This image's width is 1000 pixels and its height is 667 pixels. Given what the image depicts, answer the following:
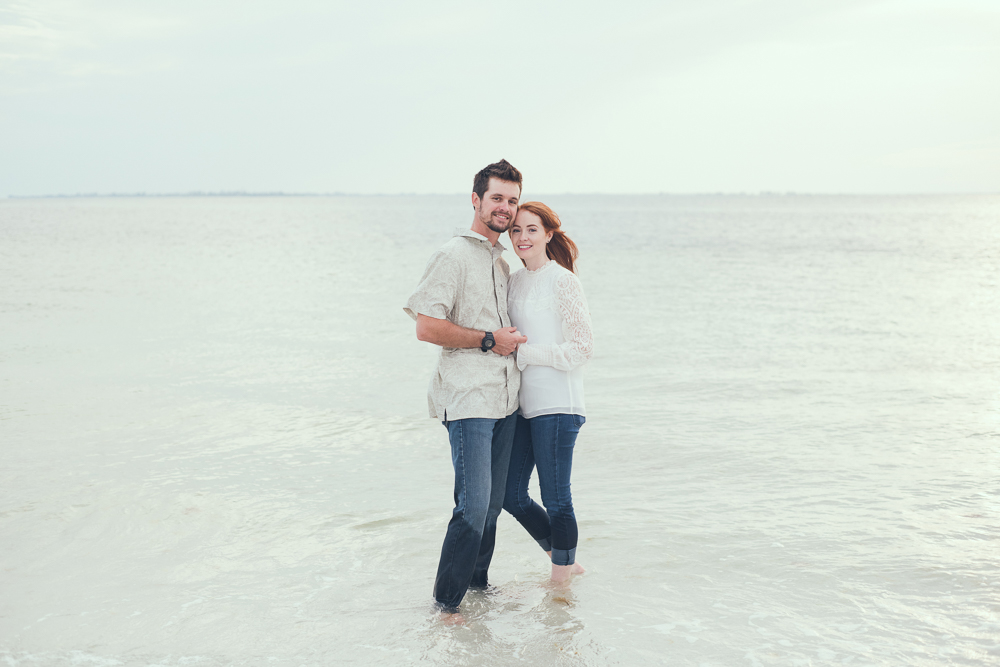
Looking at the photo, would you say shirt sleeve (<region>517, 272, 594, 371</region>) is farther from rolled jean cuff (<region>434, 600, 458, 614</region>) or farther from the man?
rolled jean cuff (<region>434, 600, 458, 614</region>)

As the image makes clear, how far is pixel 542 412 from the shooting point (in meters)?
3.86

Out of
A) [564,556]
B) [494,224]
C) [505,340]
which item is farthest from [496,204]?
[564,556]

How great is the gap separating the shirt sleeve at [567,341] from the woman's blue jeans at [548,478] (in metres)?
0.30

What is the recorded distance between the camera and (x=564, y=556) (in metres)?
4.22

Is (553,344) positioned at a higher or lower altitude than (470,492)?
higher

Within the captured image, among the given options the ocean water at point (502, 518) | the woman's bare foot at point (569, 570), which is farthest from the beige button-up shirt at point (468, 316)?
the ocean water at point (502, 518)

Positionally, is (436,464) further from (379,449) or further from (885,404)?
(885,404)

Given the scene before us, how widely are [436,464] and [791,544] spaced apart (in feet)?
9.93

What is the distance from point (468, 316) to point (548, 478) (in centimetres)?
97

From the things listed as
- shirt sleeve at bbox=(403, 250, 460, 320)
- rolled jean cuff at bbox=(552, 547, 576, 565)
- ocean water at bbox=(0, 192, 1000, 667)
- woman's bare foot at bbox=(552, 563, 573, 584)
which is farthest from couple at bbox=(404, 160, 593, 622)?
ocean water at bbox=(0, 192, 1000, 667)

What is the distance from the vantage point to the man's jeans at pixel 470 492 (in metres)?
3.68

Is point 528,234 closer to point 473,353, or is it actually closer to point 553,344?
point 553,344

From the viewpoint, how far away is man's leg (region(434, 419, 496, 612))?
3678 mm

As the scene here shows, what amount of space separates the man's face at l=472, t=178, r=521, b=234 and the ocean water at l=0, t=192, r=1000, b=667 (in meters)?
2.10
